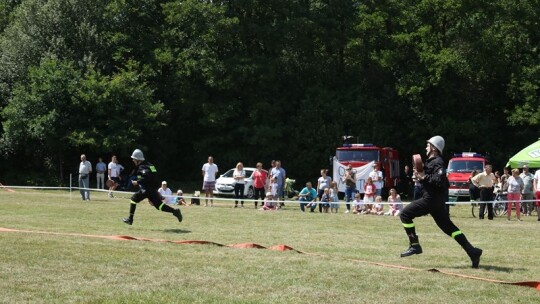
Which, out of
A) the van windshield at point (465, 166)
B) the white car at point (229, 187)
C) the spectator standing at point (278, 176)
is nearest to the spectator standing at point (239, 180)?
the spectator standing at point (278, 176)

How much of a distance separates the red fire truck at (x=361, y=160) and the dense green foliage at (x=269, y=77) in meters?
9.09

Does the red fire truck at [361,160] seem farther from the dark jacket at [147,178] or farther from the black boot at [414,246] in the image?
the black boot at [414,246]

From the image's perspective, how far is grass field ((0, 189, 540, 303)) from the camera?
8.98 m

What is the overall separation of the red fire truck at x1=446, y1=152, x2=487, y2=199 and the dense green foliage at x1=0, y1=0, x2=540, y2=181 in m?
10.4

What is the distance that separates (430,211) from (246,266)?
2736 millimetres

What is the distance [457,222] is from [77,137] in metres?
25.7

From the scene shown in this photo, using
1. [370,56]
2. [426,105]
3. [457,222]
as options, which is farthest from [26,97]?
[457,222]

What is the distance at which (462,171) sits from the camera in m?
35.6

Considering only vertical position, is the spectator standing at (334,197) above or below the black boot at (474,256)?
above

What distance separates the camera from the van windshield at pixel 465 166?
35.8 m

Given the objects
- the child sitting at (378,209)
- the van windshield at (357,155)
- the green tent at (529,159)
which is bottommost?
the child sitting at (378,209)

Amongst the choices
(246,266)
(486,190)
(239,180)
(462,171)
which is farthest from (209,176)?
(246,266)

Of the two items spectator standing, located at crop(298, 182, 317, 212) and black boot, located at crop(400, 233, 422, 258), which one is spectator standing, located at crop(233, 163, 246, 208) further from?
black boot, located at crop(400, 233, 422, 258)

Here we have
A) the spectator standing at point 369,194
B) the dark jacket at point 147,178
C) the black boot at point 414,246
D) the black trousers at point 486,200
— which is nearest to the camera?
the black boot at point 414,246
